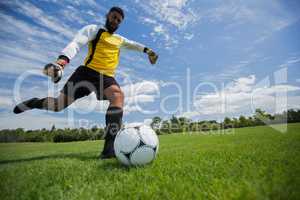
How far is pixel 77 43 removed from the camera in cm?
414

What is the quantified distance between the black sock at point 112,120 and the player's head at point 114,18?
5.40 ft

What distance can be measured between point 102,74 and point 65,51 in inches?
39.8

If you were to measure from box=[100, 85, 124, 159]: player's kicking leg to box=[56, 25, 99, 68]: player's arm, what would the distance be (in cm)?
99

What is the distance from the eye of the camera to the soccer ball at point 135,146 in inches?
126

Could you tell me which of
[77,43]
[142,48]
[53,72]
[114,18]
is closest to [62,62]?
[53,72]

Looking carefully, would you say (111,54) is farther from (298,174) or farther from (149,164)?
(298,174)

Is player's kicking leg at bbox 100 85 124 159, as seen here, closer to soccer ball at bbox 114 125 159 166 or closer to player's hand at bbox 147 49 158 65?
soccer ball at bbox 114 125 159 166

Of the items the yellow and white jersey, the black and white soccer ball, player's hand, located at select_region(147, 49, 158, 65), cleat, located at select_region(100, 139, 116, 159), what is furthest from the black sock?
player's hand, located at select_region(147, 49, 158, 65)

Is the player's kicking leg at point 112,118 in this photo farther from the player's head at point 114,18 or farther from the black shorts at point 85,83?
Answer: the player's head at point 114,18

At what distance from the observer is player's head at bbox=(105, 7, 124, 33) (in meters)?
4.59

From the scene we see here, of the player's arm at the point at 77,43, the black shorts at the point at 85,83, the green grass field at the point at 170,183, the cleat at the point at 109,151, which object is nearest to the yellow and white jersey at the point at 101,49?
the player's arm at the point at 77,43

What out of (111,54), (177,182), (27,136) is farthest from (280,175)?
(27,136)

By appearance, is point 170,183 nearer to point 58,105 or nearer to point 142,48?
point 58,105

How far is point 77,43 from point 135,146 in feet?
7.13
